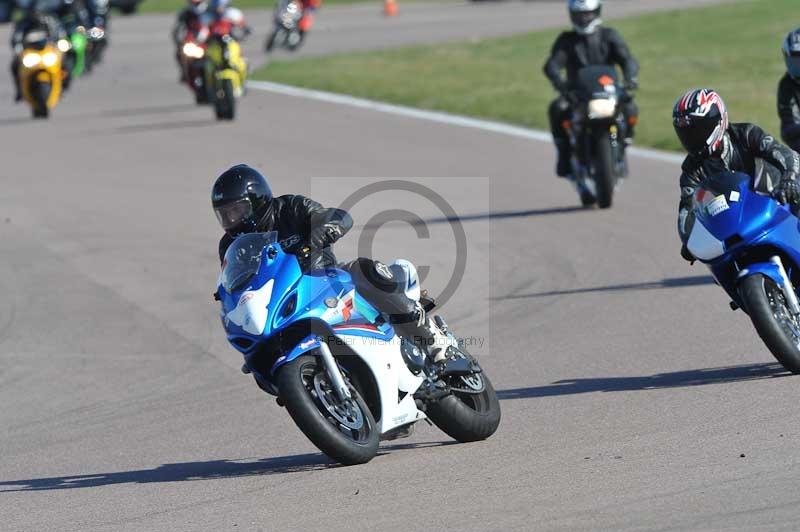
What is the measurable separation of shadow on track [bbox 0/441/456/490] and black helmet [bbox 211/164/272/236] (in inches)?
45.1

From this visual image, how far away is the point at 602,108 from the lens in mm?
14594

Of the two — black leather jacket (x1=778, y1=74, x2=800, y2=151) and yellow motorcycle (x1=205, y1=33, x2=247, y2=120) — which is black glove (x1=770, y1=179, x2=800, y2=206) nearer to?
black leather jacket (x1=778, y1=74, x2=800, y2=151)

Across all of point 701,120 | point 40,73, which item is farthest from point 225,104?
point 701,120

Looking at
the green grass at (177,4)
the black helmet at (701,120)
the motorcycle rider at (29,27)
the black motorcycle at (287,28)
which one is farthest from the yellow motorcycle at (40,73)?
the green grass at (177,4)

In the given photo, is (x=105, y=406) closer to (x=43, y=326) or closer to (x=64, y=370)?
(x=64, y=370)

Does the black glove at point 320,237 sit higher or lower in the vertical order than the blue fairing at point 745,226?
higher

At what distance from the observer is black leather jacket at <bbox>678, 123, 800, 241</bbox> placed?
862cm

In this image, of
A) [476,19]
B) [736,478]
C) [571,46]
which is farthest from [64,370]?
[476,19]

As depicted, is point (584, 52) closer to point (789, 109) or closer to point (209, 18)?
point (789, 109)

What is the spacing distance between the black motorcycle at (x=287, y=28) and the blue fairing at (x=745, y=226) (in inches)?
972

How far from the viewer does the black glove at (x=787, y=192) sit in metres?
8.43

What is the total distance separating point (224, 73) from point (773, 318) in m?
14.6

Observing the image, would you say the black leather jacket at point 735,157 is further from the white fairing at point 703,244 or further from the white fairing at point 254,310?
the white fairing at point 254,310

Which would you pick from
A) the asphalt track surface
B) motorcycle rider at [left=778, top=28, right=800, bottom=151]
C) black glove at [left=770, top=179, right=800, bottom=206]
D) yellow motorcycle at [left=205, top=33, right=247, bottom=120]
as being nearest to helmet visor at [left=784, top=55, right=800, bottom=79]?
motorcycle rider at [left=778, top=28, right=800, bottom=151]
